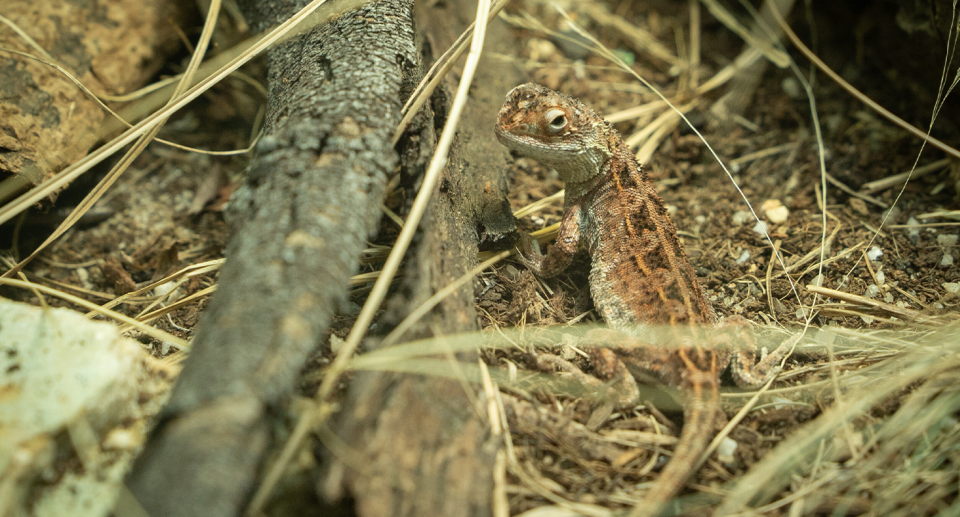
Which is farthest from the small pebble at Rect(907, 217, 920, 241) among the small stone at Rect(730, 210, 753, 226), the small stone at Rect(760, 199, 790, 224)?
the small stone at Rect(730, 210, 753, 226)

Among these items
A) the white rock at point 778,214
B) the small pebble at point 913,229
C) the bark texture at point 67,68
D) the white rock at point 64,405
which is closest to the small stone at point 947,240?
the small pebble at point 913,229

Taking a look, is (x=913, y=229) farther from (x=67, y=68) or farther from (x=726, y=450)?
(x=67, y=68)

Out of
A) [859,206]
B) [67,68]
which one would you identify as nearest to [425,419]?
[859,206]

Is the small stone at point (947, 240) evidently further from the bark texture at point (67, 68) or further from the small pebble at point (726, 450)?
the bark texture at point (67, 68)

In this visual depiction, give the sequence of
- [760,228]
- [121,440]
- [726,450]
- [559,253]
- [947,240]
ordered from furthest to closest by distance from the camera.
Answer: [760,228] < [947,240] < [559,253] < [726,450] < [121,440]

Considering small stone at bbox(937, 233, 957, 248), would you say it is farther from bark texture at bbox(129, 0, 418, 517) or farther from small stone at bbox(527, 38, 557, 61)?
bark texture at bbox(129, 0, 418, 517)

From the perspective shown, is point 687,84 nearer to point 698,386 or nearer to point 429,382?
point 698,386

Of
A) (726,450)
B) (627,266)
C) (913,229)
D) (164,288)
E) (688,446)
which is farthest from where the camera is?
(913,229)
